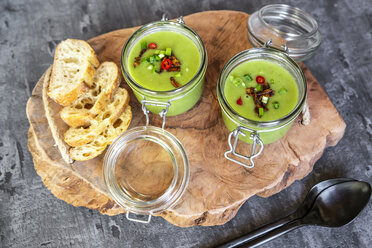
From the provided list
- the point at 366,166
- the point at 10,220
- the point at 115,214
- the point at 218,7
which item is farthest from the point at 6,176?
the point at 366,166

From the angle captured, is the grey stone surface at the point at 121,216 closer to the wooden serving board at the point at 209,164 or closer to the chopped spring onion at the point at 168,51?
the wooden serving board at the point at 209,164

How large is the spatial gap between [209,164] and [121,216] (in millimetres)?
813

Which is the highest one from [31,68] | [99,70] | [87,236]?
[99,70]

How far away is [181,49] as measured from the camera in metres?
2.38

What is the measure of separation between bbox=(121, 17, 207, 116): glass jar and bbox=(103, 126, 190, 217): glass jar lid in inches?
7.7

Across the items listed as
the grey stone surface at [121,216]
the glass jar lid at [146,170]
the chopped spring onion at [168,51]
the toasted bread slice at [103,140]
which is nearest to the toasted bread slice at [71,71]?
the toasted bread slice at [103,140]

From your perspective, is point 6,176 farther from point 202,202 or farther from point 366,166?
point 366,166

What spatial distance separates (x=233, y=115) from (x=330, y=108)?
0.82 metres

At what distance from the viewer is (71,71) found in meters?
2.48

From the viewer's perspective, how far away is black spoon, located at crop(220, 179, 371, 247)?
7.63 feet

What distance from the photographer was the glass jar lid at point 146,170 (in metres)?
2.15

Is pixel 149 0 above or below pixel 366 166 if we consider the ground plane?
above

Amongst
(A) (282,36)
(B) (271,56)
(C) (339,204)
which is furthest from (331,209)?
(A) (282,36)

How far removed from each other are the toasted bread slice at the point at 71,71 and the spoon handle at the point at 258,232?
1502 mm
